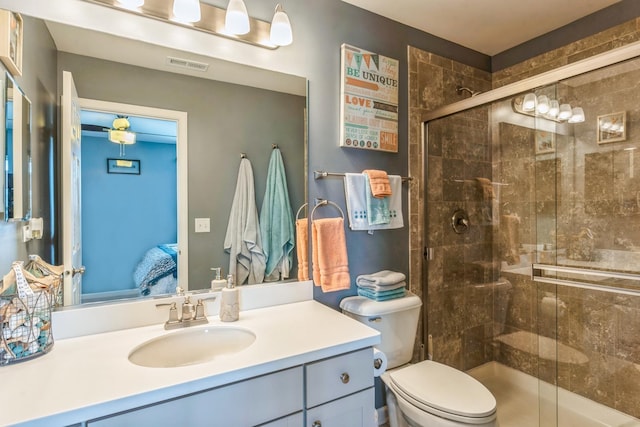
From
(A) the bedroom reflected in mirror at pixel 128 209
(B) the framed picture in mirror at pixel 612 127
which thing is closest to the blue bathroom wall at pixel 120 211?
(A) the bedroom reflected in mirror at pixel 128 209

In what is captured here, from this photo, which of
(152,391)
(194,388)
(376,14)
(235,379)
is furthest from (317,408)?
(376,14)

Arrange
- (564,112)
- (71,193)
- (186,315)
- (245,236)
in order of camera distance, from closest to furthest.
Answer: (71,193) < (186,315) < (245,236) < (564,112)

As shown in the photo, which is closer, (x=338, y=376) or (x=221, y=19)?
(x=338, y=376)

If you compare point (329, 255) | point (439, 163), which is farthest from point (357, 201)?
point (439, 163)

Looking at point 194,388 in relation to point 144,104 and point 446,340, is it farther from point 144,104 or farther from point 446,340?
point 446,340

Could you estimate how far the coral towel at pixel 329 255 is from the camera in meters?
1.66

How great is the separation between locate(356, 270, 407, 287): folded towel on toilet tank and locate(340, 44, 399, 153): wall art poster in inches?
29.2

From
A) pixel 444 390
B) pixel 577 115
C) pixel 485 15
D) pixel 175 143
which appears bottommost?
pixel 444 390

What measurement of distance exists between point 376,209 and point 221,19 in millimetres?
1237

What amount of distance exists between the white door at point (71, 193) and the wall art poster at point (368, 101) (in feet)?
3.97

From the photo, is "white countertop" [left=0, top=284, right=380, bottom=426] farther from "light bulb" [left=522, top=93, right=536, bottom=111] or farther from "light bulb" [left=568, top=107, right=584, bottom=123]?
"light bulb" [left=568, top=107, right=584, bottom=123]

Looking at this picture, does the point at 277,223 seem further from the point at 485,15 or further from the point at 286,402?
the point at 485,15

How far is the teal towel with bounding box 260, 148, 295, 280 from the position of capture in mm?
1629

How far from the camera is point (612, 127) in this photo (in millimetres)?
1881
